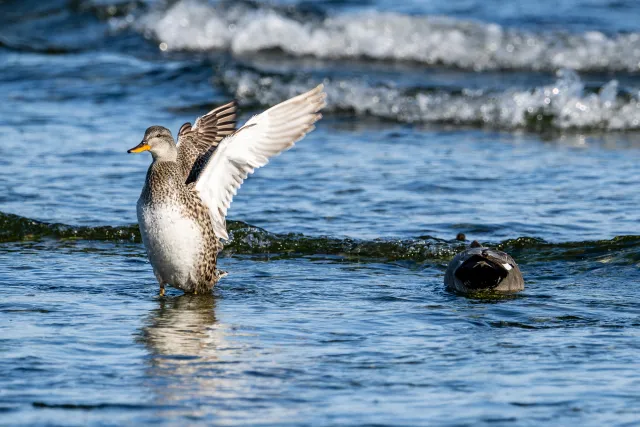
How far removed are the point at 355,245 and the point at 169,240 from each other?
180 centimetres

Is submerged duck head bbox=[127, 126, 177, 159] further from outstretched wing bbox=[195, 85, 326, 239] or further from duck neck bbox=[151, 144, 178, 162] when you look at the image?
outstretched wing bbox=[195, 85, 326, 239]

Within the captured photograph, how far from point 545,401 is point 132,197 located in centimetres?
564

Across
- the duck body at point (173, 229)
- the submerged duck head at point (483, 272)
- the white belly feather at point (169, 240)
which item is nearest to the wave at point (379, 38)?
the submerged duck head at point (483, 272)

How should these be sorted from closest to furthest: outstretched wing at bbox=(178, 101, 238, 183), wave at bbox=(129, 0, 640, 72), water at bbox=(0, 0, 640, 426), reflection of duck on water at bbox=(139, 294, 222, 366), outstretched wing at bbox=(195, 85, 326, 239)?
water at bbox=(0, 0, 640, 426) → reflection of duck on water at bbox=(139, 294, 222, 366) → outstretched wing at bbox=(195, 85, 326, 239) → outstretched wing at bbox=(178, 101, 238, 183) → wave at bbox=(129, 0, 640, 72)

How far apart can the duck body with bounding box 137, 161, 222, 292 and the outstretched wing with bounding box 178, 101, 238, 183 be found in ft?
1.76

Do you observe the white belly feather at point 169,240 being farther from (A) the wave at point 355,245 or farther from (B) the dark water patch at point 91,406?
(B) the dark water patch at point 91,406

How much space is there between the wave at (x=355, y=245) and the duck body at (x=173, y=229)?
1.21m

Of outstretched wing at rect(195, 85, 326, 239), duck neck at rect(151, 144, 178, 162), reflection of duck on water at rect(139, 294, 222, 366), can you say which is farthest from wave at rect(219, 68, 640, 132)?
reflection of duck on water at rect(139, 294, 222, 366)

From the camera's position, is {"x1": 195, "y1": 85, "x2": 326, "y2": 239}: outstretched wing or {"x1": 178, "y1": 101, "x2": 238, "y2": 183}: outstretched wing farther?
{"x1": 178, "y1": 101, "x2": 238, "y2": 183}: outstretched wing

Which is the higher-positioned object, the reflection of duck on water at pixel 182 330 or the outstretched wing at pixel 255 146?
the outstretched wing at pixel 255 146

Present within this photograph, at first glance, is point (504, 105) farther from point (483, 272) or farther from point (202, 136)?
point (483, 272)

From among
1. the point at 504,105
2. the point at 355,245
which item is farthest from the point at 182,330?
the point at 504,105

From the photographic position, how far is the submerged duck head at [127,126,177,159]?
711cm

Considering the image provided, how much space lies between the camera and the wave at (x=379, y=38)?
17.6 meters
